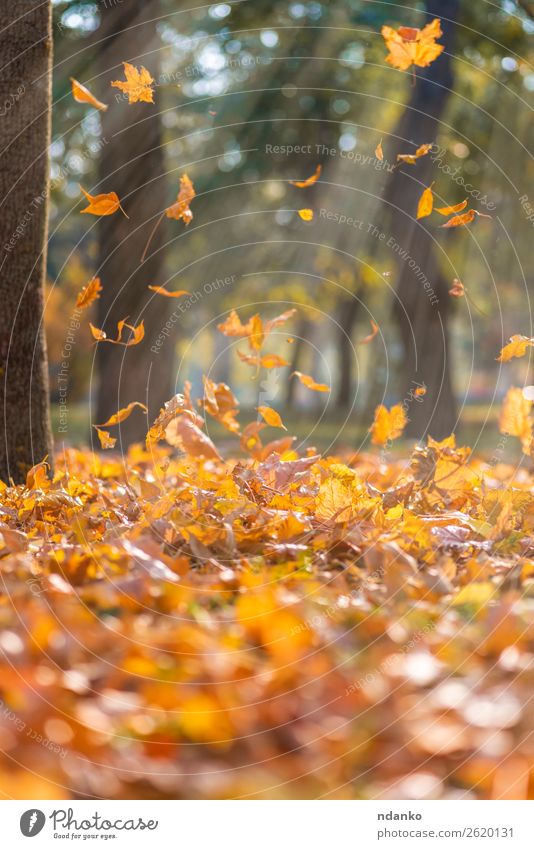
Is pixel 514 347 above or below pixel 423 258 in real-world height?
below

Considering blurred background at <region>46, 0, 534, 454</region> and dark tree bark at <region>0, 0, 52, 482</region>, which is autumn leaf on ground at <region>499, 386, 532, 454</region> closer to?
blurred background at <region>46, 0, 534, 454</region>

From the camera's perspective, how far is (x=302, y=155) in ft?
46.8

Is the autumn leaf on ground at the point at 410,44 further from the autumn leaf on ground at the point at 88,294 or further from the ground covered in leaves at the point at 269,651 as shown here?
the ground covered in leaves at the point at 269,651

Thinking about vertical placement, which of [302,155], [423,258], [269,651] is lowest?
[269,651]

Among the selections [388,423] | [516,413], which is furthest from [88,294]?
[516,413]

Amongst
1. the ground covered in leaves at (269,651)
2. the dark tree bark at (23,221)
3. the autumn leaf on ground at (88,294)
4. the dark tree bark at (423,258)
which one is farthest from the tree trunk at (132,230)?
the ground covered in leaves at (269,651)

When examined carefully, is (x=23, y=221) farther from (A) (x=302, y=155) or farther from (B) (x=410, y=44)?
(A) (x=302, y=155)

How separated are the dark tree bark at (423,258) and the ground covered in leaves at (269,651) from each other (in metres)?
6.16

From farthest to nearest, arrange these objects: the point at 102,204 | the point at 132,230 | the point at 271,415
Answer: the point at 132,230 < the point at 271,415 < the point at 102,204

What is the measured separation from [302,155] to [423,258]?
16.7ft

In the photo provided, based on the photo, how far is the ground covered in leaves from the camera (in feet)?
4.87

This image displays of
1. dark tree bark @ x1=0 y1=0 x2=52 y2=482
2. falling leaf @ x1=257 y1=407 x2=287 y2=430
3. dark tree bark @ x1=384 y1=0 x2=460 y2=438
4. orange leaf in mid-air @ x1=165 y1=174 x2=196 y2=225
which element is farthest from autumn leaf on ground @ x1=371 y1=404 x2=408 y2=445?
dark tree bark @ x1=384 y1=0 x2=460 y2=438

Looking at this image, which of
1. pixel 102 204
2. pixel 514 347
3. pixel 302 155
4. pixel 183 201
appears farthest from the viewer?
pixel 302 155

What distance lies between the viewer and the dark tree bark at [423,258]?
351 inches
